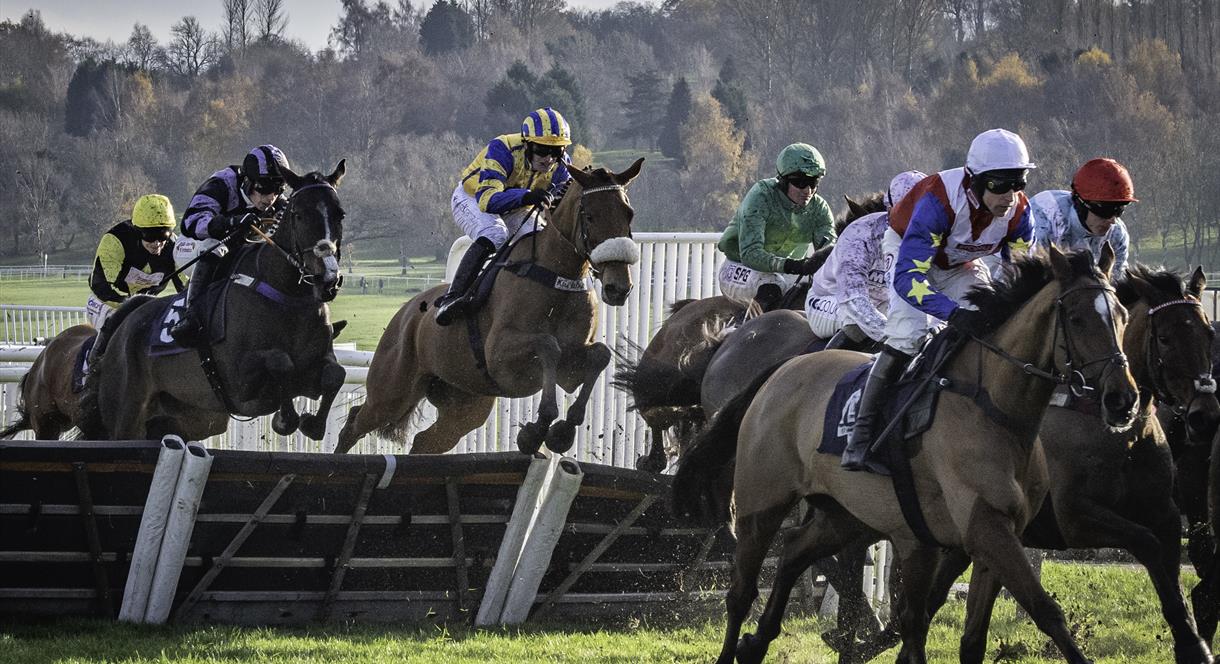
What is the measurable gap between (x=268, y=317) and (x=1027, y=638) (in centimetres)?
→ 447

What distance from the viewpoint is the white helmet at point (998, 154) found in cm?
533

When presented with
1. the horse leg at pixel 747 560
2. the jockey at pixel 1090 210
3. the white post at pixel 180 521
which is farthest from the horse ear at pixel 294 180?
the jockey at pixel 1090 210

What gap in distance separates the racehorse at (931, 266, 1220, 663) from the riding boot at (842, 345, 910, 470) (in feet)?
2.60

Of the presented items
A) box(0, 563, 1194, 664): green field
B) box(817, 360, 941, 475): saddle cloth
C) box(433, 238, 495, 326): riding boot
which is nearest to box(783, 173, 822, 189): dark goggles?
box(433, 238, 495, 326): riding boot

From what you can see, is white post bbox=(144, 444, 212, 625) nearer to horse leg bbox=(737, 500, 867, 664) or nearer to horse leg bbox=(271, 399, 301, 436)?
horse leg bbox=(271, 399, 301, 436)

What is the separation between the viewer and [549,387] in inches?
308

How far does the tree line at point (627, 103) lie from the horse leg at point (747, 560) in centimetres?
3537

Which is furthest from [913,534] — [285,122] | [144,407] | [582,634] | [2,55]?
[2,55]

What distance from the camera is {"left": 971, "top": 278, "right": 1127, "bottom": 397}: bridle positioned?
15.2ft

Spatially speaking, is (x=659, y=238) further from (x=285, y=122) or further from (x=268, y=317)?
(x=285, y=122)

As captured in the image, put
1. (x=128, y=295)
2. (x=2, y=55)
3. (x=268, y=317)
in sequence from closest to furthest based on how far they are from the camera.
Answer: (x=268, y=317) → (x=128, y=295) → (x=2, y=55)

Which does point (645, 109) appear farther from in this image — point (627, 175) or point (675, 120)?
point (627, 175)

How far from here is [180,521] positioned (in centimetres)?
663

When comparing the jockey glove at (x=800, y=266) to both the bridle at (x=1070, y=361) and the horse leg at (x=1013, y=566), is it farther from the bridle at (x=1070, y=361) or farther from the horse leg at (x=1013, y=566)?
the horse leg at (x=1013, y=566)
